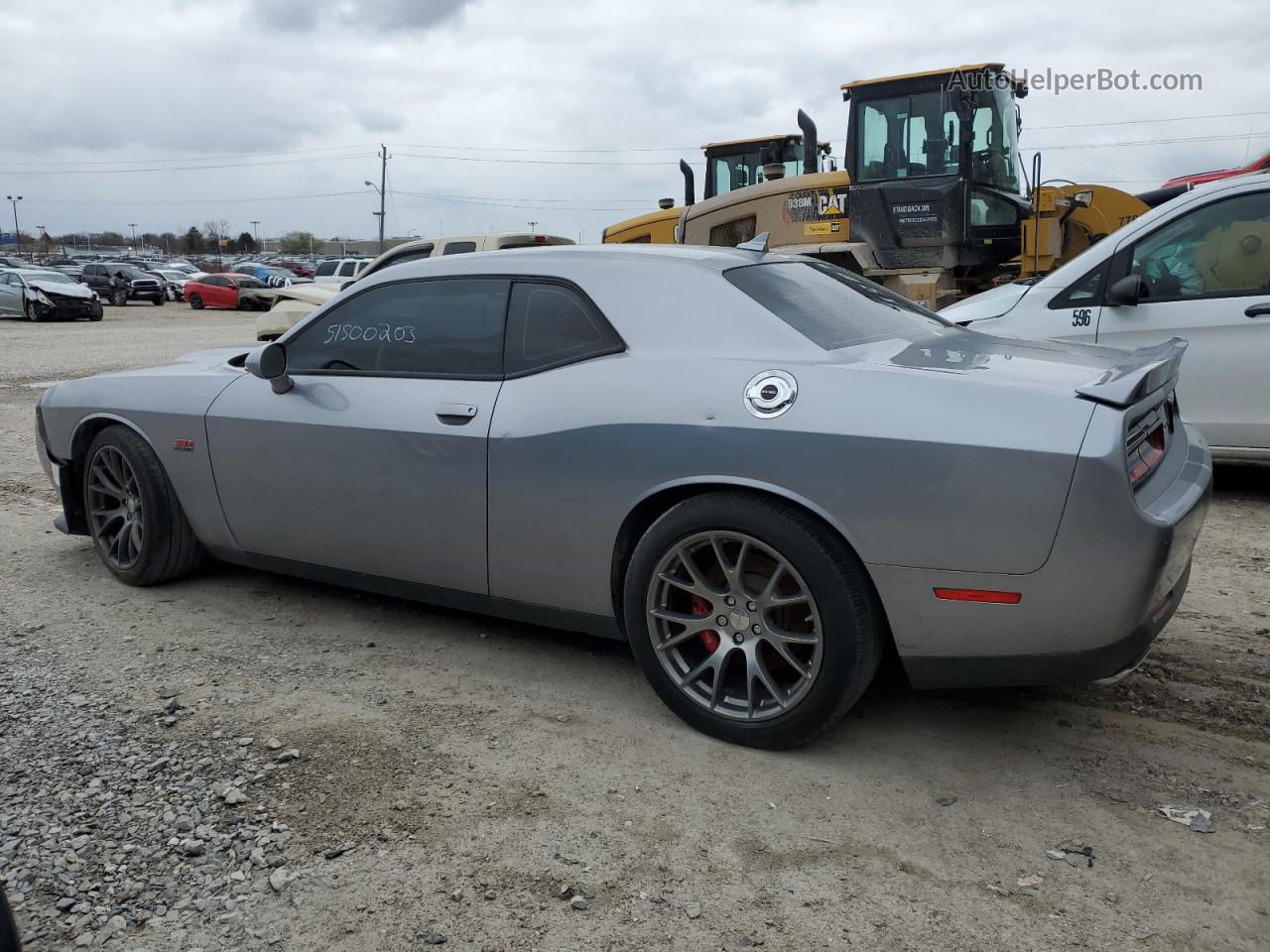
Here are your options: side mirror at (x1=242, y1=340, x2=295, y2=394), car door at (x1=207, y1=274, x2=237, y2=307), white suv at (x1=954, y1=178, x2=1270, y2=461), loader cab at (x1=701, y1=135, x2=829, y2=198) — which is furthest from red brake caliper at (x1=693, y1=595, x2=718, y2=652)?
car door at (x1=207, y1=274, x2=237, y2=307)

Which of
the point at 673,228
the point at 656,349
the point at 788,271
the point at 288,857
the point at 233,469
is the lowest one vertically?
the point at 288,857

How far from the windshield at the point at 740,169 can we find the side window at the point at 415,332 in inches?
425

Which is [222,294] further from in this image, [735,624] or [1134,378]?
[1134,378]

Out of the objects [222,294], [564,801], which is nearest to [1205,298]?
[564,801]

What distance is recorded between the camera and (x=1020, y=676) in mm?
2928

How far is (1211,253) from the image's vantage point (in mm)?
6039

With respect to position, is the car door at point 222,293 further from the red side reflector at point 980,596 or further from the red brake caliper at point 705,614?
the red side reflector at point 980,596

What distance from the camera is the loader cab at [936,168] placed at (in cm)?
1022

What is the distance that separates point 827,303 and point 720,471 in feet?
2.93

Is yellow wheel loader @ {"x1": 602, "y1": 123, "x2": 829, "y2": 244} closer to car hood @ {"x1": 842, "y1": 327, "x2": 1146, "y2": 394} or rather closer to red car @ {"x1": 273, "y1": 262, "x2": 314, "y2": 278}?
car hood @ {"x1": 842, "y1": 327, "x2": 1146, "y2": 394}

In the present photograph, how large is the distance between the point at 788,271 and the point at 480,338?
1122 millimetres

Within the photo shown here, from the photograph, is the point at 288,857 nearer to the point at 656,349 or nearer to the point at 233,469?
the point at 656,349

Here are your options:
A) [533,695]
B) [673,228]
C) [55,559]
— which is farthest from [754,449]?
[673,228]

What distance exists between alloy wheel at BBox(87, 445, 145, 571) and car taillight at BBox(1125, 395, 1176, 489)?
12.8 feet
